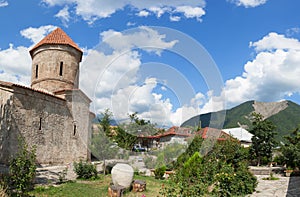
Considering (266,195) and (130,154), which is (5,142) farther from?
(266,195)

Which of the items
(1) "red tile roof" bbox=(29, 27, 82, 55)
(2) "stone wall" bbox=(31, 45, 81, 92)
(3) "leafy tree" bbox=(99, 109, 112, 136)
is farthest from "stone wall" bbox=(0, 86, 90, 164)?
(1) "red tile roof" bbox=(29, 27, 82, 55)

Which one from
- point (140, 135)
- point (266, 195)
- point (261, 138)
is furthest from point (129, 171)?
point (261, 138)

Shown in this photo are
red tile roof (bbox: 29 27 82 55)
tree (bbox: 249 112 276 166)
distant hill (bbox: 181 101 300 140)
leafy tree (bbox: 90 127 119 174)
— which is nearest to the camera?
leafy tree (bbox: 90 127 119 174)

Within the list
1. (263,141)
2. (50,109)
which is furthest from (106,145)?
(263,141)

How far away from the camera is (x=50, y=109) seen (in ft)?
46.0

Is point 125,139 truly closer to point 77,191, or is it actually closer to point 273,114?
point 77,191

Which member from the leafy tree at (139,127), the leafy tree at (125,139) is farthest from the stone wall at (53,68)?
the leafy tree at (139,127)

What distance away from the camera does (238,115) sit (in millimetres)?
57469

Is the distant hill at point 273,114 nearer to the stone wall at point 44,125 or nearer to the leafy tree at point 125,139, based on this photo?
the stone wall at point 44,125

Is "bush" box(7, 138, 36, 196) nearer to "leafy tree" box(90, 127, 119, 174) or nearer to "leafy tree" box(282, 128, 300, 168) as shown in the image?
"leafy tree" box(90, 127, 119, 174)

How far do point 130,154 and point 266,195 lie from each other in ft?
15.9

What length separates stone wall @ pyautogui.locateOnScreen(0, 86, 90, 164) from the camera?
1138 centimetres

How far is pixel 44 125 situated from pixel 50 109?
0.97 m

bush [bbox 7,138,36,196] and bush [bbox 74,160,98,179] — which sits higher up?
bush [bbox 7,138,36,196]
